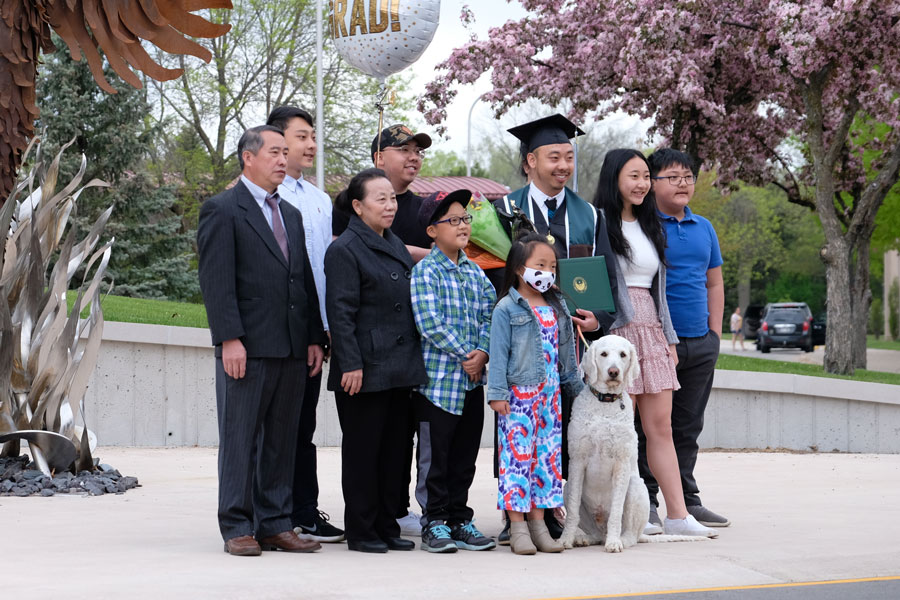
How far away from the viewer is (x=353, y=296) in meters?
5.60

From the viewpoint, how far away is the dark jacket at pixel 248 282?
538cm

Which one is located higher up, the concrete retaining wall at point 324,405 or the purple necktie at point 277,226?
the purple necktie at point 277,226

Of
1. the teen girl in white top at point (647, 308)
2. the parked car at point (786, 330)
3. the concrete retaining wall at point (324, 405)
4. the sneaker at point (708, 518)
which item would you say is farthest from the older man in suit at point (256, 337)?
the parked car at point (786, 330)

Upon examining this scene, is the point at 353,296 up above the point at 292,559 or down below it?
above

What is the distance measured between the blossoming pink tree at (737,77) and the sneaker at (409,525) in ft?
35.9

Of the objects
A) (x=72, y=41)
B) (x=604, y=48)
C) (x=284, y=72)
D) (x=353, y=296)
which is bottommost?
(x=353, y=296)

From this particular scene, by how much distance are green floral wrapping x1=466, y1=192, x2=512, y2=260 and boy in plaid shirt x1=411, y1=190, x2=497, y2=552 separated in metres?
0.16

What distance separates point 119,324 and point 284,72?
2394 centimetres

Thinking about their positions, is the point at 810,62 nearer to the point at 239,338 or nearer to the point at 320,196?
the point at 320,196

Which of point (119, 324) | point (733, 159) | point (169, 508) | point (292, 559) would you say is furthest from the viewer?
point (733, 159)

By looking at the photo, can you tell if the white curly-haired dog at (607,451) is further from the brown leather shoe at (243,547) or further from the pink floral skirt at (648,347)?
the brown leather shoe at (243,547)

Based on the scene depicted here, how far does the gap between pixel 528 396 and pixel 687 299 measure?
4.59ft

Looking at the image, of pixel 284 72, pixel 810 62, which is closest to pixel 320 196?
pixel 810 62

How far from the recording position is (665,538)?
610 centimetres
